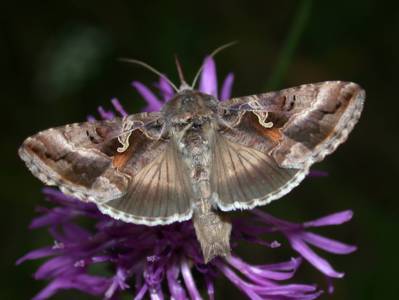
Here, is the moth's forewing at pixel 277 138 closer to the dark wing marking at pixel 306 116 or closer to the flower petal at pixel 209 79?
the dark wing marking at pixel 306 116

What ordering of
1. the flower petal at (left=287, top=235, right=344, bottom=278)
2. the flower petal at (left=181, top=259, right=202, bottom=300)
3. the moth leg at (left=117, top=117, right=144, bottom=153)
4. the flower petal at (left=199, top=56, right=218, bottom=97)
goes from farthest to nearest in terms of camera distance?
1. the flower petal at (left=199, top=56, right=218, bottom=97)
2. the flower petal at (left=287, top=235, right=344, bottom=278)
3. the flower petal at (left=181, top=259, right=202, bottom=300)
4. the moth leg at (left=117, top=117, right=144, bottom=153)

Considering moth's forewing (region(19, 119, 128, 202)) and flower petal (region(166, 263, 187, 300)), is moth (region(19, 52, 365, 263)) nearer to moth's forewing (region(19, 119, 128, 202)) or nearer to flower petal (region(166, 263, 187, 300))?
moth's forewing (region(19, 119, 128, 202))

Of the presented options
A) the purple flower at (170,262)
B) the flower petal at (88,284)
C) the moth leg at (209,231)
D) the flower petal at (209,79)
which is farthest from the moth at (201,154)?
the flower petal at (209,79)

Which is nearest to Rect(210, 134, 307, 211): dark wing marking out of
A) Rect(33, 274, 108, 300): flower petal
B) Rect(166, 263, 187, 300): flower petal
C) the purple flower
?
the purple flower

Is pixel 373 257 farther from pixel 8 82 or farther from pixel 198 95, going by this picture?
pixel 8 82

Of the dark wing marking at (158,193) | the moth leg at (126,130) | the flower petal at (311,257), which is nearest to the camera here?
the dark wing marking at (158,193)

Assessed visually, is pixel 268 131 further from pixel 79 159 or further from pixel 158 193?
pixel 79 159

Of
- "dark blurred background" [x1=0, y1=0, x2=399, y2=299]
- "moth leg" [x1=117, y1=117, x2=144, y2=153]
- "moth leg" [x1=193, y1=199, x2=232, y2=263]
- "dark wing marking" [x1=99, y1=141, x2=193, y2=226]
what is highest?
"dark blurred background" [x1=0, y1=0, x2=399, y2=299]

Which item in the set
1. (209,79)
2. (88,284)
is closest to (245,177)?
(88,284)
